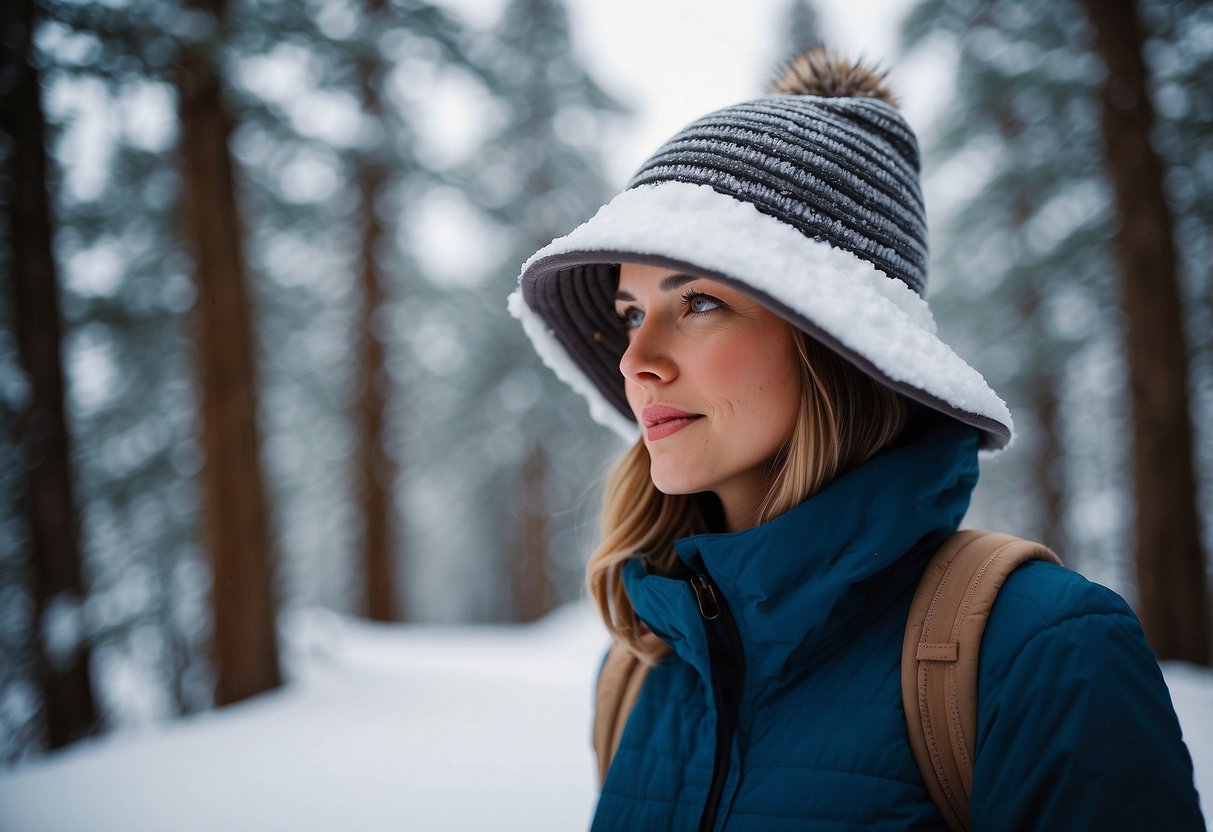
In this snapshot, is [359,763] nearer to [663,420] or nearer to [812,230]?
[663,420]

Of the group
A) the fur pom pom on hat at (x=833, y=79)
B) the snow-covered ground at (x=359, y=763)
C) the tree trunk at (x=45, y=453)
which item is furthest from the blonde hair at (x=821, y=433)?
the tree trunk at (x=45, y=453)

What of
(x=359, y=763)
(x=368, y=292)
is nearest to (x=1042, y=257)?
(x=359, y=763)

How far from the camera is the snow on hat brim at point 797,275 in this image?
118cm

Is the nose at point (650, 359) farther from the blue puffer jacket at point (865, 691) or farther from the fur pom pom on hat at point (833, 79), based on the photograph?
the fur pom pom on hat at point (833, 79)

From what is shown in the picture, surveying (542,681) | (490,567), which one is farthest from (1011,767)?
(490,567)

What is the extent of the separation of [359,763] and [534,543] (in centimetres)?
1087

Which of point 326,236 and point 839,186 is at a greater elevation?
point 326,236

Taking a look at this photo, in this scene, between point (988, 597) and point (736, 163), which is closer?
point (988, 597)

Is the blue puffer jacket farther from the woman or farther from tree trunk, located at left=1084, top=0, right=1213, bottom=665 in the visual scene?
tree trunk, located at left=1084, top=0, right=1213, bottom=665

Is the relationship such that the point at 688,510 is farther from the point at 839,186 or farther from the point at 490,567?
the point at 490,567

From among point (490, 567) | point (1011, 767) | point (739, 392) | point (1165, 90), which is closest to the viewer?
point (1011, 767)

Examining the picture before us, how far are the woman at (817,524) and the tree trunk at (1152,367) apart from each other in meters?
5.38

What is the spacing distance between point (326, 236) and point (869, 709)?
382 inches

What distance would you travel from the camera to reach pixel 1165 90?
6945mm
